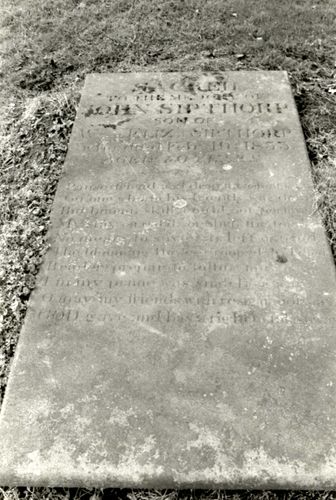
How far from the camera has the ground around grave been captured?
3.51 metres

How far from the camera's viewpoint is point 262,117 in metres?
3.77

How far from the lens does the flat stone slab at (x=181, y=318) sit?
231 cm

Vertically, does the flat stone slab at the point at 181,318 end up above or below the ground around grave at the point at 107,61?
below

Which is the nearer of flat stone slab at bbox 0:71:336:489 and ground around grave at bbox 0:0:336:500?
flat stone slab at bbox 0:71:336:489

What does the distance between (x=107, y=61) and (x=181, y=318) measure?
9.85 ft

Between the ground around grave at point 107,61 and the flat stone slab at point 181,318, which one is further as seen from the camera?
the ground around grave at point 107,61

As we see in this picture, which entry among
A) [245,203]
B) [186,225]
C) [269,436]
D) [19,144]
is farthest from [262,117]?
[269,436]

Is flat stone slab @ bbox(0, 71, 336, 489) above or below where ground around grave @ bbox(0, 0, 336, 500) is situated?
below

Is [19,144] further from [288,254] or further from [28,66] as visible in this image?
[288,254]

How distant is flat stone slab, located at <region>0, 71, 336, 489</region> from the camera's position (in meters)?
2.31

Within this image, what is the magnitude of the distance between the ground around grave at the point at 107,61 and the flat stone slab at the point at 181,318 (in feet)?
0.96

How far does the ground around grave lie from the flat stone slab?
29 centimetres

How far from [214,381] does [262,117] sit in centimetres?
212

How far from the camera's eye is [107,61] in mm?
4750
